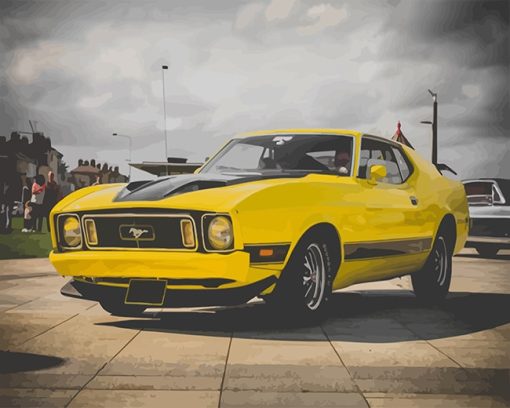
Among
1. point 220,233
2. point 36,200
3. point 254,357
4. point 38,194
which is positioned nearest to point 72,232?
point 220,233

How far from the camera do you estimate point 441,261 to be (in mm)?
9469

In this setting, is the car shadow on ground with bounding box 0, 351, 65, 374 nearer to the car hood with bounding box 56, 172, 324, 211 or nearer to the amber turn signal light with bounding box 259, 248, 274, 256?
the car hood with bounding box 56, 172, 324, 211

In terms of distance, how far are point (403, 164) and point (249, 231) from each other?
10.5 ft

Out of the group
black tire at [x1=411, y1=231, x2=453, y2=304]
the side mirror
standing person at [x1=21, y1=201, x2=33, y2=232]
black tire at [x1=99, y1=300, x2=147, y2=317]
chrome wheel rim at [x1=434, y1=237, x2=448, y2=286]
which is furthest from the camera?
standing person at [x1=21, y1=201, x2=33, y2=232]

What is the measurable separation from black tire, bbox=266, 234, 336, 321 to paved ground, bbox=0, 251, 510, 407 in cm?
18

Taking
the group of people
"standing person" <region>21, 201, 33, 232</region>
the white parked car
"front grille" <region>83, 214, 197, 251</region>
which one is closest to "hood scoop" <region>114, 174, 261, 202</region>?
"front grille" <region>83, 214, 197, 251</region>

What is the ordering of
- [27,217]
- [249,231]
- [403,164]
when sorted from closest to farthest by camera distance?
[249,231], [403,164], [27,217]

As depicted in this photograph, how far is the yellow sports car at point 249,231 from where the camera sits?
6492 millimetres

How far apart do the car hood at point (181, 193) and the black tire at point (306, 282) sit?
1.90 ft

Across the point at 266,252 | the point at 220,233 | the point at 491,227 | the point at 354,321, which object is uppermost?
the point at 220,233

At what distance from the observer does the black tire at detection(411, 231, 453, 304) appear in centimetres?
922

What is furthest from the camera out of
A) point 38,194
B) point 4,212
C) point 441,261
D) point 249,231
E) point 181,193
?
point 4,212

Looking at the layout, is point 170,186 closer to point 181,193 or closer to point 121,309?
point 181,193

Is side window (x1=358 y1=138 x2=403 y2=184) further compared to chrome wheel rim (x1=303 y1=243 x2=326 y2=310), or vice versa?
side window (x1=358 y1=138 x2=403 y2=184)
